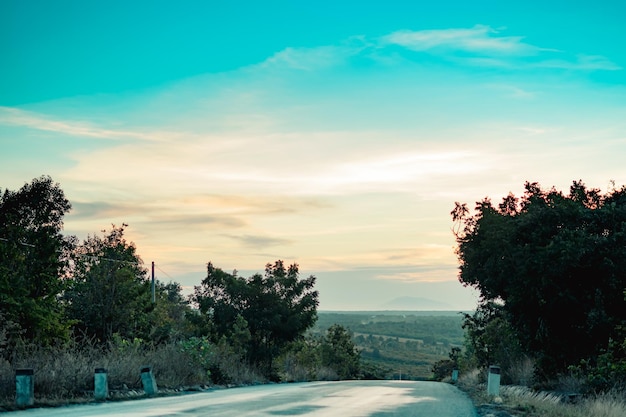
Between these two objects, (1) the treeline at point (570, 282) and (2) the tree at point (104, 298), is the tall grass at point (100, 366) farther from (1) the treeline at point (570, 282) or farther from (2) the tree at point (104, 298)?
(1) the treeline at point (570, 282)

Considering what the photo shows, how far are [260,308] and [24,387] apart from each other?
3012cm

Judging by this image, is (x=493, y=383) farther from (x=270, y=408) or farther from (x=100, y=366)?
(x=100, y=366)

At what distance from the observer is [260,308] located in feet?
154

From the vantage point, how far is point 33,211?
39.7 metres

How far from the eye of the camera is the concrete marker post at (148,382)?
22.1 metres

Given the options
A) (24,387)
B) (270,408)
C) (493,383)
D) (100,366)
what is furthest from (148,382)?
(493,383)

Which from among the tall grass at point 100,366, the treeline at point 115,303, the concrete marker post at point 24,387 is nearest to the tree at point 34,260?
the treeline at point 115,303

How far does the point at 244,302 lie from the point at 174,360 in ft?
64.2

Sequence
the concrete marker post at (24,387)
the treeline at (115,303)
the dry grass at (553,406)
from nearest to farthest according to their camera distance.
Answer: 1. the concrete marker post at (24,387)
2. the dry grass at (553,406)
3. the treeline at (115,303)

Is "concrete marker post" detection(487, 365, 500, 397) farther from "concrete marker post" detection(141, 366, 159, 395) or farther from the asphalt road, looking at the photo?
"concrete marker post" detection(141, 366, 159, 395)

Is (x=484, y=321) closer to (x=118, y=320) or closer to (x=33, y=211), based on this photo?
(x=118, y=320)

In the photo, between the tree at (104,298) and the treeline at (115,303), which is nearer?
the treeline at (115,303)

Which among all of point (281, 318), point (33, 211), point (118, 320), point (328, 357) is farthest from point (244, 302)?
point (328, 357)

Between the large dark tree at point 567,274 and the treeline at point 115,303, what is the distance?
13470mm
